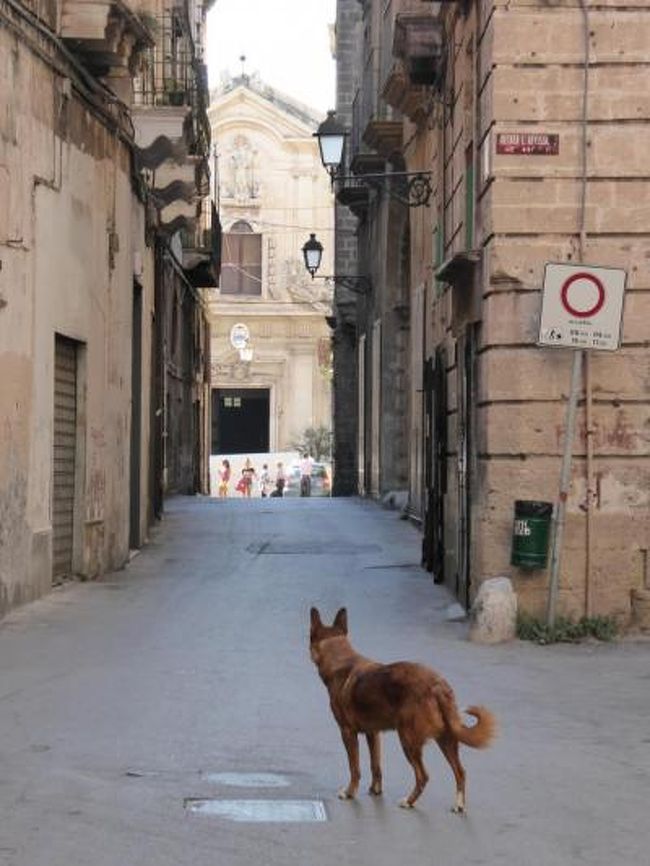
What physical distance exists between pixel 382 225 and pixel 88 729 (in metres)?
21.6

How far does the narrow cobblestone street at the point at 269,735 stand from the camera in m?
5.79

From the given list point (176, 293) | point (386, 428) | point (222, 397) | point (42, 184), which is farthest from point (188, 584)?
point (222, 397)

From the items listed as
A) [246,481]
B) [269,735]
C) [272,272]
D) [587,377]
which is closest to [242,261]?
[272,272]

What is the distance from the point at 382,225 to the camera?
94.2 ft

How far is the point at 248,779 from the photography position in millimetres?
6918

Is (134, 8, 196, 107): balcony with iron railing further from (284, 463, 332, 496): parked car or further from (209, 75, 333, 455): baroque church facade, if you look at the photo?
(209, 75, 333, 455): baroque church facade

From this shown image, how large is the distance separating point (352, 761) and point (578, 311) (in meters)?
5.67

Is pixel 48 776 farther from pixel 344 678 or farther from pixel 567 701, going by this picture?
pixel 567 701

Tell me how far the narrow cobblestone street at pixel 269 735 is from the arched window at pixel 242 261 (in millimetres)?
44068

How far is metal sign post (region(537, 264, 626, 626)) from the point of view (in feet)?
36.3

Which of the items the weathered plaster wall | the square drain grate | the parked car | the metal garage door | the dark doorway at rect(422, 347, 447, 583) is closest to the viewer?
the weathered plaster wall

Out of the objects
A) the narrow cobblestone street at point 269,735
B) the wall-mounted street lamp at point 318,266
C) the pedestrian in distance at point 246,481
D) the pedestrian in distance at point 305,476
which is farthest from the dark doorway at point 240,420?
the narrow cobblestone street at point 269,735

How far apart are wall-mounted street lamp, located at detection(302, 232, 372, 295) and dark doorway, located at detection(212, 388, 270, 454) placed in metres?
23.8

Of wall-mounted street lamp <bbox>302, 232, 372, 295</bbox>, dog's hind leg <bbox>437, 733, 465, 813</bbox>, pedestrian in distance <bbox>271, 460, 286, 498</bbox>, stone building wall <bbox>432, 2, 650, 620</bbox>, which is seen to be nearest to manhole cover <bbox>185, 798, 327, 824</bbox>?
dog's hind leg <bbox>437, 733, 465, 813</bbox>
